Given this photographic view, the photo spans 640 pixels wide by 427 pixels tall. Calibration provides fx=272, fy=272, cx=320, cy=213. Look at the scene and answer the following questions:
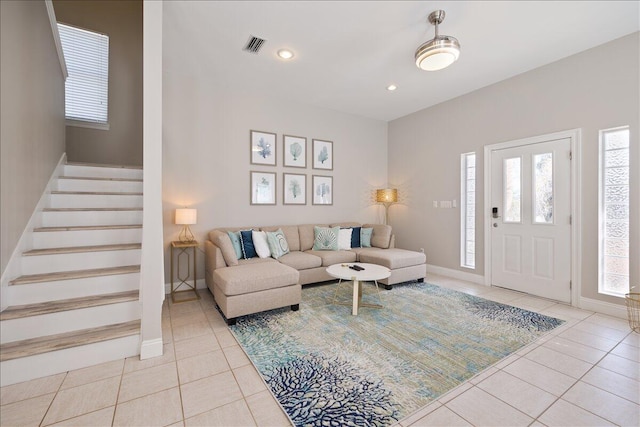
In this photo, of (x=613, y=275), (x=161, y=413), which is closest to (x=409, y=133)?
(x=613, y=275)

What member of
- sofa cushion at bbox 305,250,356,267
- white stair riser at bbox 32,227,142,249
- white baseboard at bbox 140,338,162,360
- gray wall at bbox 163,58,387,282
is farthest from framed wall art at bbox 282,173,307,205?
white baseboard at bbox 140,338,162,360

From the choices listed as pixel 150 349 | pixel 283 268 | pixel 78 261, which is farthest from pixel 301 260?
pixel 78 261

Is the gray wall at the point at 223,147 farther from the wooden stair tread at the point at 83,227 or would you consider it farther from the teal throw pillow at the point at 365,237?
A: the wooden stair tread at the point at 83,227

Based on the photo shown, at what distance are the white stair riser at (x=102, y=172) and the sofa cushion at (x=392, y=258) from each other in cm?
347

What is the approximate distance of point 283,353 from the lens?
87.2 inches

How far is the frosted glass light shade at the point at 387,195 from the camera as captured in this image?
5387mm

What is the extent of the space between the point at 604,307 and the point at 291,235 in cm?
394

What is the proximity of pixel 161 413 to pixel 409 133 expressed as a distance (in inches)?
211

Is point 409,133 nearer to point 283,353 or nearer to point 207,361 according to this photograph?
point 283,353

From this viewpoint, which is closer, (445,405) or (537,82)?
(445,405)

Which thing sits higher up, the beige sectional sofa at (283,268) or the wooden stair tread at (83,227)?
the wooden stair tread at (83,227)

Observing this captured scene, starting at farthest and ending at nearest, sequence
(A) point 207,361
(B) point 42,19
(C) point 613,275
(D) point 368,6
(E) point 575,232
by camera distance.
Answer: (E) point 575,232 → (C) point 613,275 → (B) point 42,19 → (D) point 368,6 → (A) point 207,361

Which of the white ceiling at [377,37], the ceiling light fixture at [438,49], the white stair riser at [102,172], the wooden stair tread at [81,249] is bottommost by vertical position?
the wooden stair tread at [81,249]

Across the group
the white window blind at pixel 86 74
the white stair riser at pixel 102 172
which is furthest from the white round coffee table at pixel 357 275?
the white window blind at pixel 86 74
